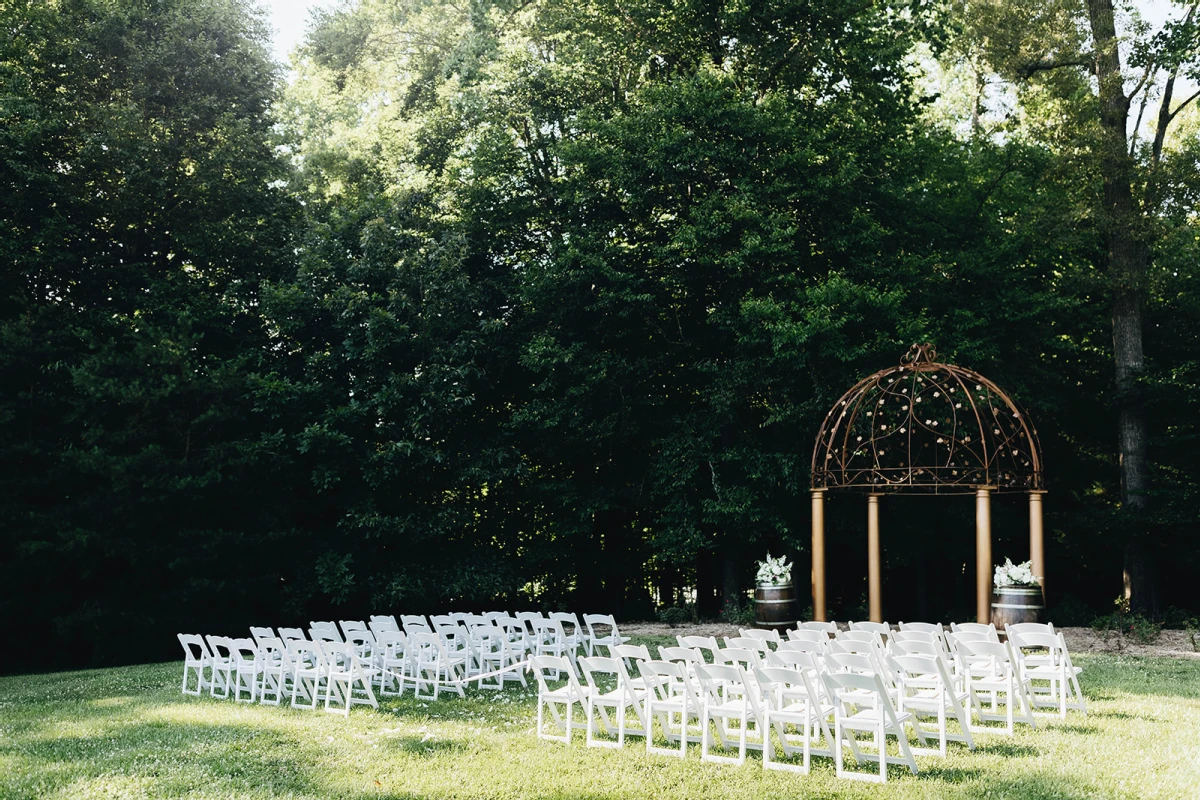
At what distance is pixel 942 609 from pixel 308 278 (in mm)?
17015

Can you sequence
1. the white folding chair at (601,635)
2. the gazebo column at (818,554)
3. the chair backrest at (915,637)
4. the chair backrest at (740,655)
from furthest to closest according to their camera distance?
the gazebo column at (818,554), the white folding chair at (601,635), the chair backrest at (915,637), the chair backrest at (740,655)

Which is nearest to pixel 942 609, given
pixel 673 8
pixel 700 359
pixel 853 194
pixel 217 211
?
pixel 700 359

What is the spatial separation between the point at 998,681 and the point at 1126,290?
14.1 metres

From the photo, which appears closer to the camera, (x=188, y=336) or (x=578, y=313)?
(x=188, y=336)

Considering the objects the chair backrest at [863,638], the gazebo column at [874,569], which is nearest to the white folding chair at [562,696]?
the chair backrest at [863,638]

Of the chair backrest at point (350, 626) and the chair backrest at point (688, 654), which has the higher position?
the chair backrest at point (688, 654)

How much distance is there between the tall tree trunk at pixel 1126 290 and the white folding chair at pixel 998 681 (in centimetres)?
1194

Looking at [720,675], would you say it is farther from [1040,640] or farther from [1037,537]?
[1037,537]

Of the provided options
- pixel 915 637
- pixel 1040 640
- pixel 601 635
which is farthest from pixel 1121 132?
pixel 915 637

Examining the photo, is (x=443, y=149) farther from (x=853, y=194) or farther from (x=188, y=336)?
(x=853, y=194)

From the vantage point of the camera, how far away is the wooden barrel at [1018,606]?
13.1m

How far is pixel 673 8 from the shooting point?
68.4ft

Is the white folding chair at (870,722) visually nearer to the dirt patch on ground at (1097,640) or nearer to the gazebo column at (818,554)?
the gazebo column at (818,554)

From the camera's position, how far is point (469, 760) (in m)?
7.13
